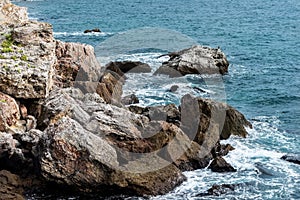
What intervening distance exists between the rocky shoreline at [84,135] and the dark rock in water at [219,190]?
1.67 m

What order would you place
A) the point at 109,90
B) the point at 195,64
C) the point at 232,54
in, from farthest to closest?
the point at 232,54 < the point at 195,64 < the point at 109,90

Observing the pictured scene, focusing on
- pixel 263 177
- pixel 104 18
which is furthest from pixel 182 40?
pixel 263 177

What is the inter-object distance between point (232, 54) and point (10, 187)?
44220 mm

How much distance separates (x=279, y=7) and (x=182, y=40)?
164 feet

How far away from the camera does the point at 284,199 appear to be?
23.9 m

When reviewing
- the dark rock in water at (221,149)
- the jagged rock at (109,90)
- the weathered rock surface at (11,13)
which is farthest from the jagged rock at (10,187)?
the weathered rock surface at (11,13)

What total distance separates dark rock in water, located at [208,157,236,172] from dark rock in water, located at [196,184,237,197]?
1990 mm

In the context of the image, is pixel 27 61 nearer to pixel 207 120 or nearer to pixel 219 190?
pixel 207 120

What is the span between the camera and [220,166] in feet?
86.9

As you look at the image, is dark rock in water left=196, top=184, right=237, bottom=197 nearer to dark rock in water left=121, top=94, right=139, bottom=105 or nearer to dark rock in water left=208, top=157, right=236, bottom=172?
dark rock in water left=208, top=157, right=236, bottom=172

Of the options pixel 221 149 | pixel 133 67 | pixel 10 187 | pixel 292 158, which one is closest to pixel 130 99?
pixel 221 149

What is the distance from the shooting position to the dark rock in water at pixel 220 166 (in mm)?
26453

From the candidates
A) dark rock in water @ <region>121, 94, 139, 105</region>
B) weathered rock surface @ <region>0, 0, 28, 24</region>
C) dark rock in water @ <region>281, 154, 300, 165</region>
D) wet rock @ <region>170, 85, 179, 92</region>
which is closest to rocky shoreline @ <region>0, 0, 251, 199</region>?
dark rock in water @ <region>121, 94, 139, 105</region>

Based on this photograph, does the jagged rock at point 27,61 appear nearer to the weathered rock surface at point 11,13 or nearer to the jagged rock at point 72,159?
the jagged rock at point 72,159
